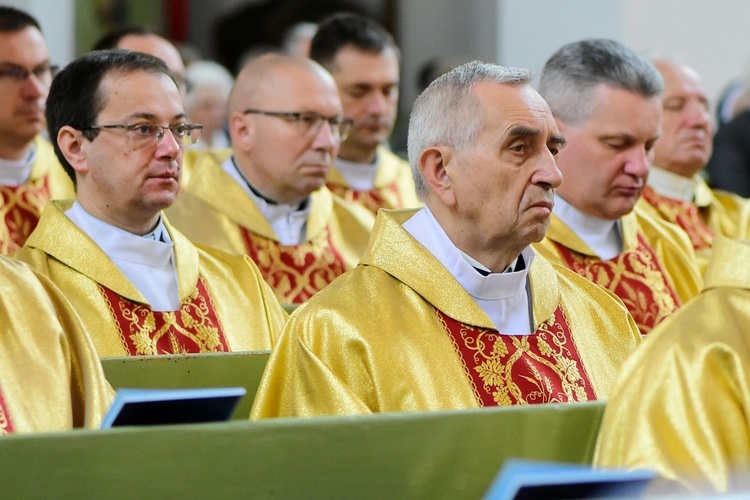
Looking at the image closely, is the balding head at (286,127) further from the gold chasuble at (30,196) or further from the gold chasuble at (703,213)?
the gold chasuble at (703,213)

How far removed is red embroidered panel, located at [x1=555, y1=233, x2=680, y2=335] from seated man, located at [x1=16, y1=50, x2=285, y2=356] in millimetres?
1084

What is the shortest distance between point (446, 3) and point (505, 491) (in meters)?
11.2

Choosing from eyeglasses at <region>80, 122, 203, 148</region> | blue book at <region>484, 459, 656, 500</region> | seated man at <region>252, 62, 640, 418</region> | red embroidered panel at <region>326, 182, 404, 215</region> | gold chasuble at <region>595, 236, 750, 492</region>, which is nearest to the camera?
blue book at <region>484, 459, 656, 500</region>

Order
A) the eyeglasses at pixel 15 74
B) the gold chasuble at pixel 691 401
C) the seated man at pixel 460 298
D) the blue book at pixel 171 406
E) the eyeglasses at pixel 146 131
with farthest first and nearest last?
the eyeglasses at pixel 15 74
the eyeglasses at pixel 146 131
the seated man at pixel 460 298
the gold chasuble at pixel 691 401
the blue book at pixel 171 406

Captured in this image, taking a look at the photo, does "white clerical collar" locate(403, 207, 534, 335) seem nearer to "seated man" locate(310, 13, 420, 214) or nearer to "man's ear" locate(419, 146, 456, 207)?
"man's ear" locate(419, 146, 456, 207)

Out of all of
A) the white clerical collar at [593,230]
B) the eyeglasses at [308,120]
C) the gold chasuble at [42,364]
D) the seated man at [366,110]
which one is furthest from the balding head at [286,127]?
the gold chasuble at [42,364]

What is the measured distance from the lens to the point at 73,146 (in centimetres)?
420

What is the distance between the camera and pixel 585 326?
3562 millimetres

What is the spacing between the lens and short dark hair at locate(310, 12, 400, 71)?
6105mm

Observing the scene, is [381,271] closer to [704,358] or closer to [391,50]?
[704,358]

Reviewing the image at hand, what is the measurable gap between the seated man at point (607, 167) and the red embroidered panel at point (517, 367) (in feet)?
4.12

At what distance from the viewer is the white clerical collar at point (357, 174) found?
19.8 feet

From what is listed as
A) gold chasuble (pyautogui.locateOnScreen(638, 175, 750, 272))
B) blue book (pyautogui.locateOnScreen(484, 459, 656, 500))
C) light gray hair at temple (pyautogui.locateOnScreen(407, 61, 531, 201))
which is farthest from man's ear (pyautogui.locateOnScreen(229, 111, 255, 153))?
blue book (pyautogui.locateOnScreen(484, 459, 656, 500))

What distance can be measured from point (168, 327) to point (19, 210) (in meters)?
1.52
